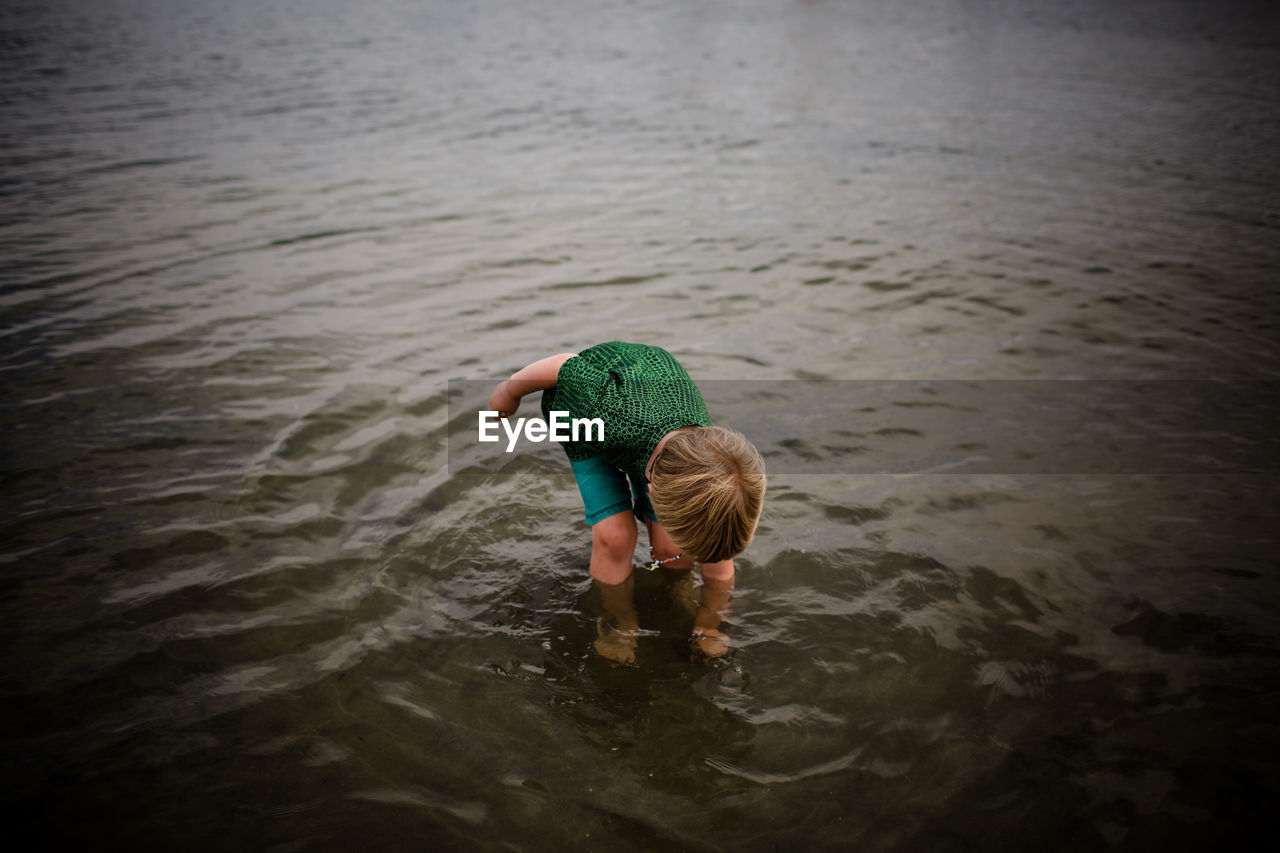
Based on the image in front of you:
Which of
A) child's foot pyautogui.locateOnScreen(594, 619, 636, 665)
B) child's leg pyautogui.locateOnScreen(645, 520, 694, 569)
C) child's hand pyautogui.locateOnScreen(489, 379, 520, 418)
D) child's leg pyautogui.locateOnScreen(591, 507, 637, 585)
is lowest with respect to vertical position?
Result: child's foot pyautogui.locateOnScreen(594, 619, 636, 665)

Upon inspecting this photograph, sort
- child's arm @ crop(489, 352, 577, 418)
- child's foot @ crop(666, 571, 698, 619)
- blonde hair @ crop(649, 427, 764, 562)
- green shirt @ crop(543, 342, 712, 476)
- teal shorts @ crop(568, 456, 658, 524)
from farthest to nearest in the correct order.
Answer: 1. child's foot @ crop(666, 571, 698, 619)
2. child's arm @ crop(489, 352, 577, 418)
3. teal shorts @ crop(568, 456, 658, 524)
4. green shirt @ crop(543, 342, 712, 476)
5. blonde hair @ crop(649, 427, 764, 562)

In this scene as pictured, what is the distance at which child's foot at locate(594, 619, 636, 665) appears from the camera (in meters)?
3.08

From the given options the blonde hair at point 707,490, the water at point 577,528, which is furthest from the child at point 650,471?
the water at point 577,528

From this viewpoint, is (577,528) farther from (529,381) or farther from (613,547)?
(529,381)

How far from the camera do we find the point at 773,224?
862cm

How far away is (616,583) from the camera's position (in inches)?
128

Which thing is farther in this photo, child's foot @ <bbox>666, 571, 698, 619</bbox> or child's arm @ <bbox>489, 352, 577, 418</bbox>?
child's foot @ <bbox>666, 571, 698, 619</bbox>

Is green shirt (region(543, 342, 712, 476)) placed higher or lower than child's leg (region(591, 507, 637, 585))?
higher

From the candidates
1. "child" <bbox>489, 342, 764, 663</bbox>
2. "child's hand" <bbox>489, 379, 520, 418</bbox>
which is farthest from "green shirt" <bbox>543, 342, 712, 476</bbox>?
"child's hand" <bbox>489, 379, 520, 418</bbox>

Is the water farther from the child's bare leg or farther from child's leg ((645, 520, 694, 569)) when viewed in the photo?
child's leg ((645, 520, 694, 569))

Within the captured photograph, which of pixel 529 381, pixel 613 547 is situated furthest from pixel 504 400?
pixel 613 547

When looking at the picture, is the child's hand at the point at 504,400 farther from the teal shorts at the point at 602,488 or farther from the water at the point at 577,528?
the water at the point at 577,528

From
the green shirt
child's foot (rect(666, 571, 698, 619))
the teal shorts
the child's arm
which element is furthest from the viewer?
child's foot (rect(666, 571, 698, 619))

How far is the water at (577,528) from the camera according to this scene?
2.52 m
